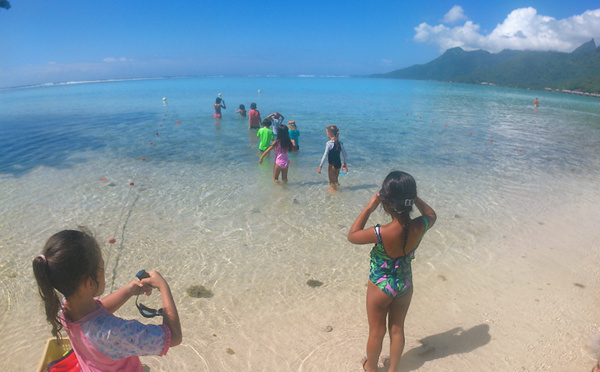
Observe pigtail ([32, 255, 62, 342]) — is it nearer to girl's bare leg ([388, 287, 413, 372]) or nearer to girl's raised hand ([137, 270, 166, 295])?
girl's raised hand ([137, 270, 166, 295])

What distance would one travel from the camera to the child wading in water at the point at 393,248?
263 cm

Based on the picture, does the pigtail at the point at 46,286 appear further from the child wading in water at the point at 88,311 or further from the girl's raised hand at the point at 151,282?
the girl's raised hand at the point at 151,282

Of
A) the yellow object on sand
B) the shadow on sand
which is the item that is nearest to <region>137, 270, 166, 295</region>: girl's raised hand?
the yellow object on sand

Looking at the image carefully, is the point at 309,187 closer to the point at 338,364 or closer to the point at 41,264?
the point at 338,364

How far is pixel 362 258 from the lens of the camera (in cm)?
573

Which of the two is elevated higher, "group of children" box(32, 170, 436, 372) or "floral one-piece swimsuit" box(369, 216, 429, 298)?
"group of children" box(32, 170, 436, 372)

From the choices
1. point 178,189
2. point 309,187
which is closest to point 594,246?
point 309,187

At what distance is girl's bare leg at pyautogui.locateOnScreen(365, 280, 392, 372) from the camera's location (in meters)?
2.99

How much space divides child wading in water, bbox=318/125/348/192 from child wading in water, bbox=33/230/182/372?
626 cm

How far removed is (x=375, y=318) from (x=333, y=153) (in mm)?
5472

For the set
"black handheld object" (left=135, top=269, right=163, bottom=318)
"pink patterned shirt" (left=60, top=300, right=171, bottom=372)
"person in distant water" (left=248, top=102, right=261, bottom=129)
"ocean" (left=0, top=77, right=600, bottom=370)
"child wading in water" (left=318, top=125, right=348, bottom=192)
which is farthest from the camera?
"person in distant water" (left=248, top=102, right=261, bottom=129)

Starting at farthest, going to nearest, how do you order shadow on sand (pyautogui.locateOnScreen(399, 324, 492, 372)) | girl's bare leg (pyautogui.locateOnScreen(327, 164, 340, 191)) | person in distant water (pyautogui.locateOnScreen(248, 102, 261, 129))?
person in distant water (pyautogui.locateOnScreen(248, 102, 261, 129)) → girl's bare leg (pyautogui.locateOnScreen(327, 164, 340, 191)) → shadow on sand (pyautogui.locateOnScreen(399, 324, 492, 372))

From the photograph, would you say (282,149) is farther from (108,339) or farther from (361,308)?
(108,339)

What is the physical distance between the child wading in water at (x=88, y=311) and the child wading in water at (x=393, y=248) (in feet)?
5.42
